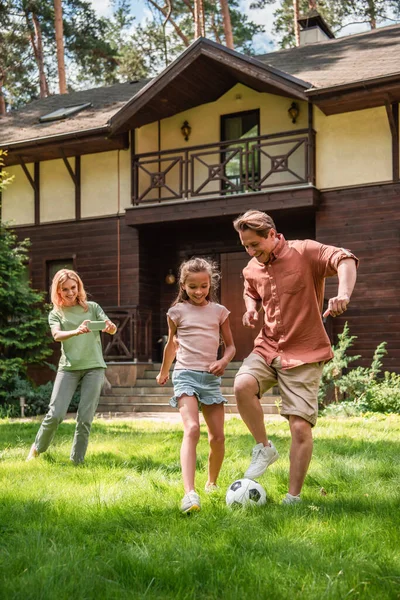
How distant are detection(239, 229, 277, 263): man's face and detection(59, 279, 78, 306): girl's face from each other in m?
2.20

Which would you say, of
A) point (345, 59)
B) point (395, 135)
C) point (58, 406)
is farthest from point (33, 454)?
point (345, 59)

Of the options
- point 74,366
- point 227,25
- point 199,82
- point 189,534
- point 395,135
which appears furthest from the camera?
point 227,25

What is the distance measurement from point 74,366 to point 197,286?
1.88 metres

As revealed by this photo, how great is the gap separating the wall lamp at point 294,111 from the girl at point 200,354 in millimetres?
10319

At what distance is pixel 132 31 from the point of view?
27844 millimetres

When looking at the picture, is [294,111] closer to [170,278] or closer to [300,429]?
[170,278]

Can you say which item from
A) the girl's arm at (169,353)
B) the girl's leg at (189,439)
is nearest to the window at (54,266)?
the girl's arm at (169,353)

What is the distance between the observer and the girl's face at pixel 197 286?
14.7 ft

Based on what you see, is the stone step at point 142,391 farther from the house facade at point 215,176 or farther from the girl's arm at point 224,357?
the girl's arm at point 224,357

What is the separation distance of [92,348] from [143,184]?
9.90 m

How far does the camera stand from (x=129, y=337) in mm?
14953

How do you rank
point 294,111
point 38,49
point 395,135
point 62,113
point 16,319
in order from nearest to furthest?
point 395,135 → point 16,319 → point 294,111 → point 62,113 → point 38,49

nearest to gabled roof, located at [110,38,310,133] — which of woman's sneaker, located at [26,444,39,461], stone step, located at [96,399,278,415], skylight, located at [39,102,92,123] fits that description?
skylight, located at [39,102,92,123]

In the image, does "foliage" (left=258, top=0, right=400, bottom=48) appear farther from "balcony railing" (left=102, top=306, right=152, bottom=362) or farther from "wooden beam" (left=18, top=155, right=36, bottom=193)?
"balcony railing" (left=102, top=306, right=152, bottom=362)
